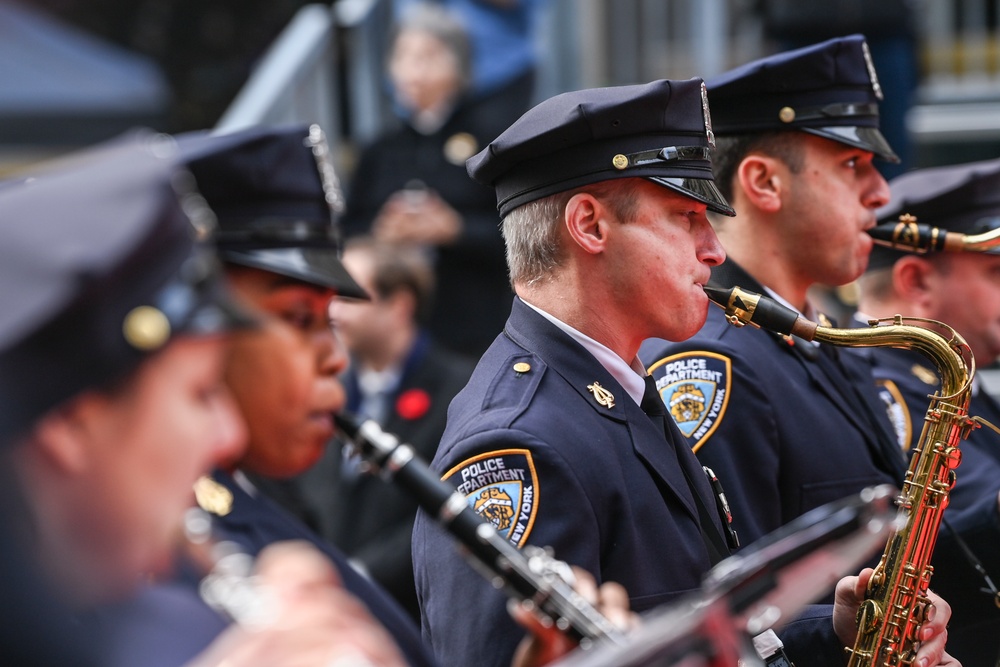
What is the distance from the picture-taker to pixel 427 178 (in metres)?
6.93

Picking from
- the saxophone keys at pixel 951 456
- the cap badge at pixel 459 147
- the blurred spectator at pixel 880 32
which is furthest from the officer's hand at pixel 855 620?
the blurred spectator at pixel 880 32

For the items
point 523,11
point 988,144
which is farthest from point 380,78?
point 988,144

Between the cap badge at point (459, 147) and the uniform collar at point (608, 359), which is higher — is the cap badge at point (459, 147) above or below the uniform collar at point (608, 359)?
below

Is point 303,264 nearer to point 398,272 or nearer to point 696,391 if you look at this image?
point 696,391

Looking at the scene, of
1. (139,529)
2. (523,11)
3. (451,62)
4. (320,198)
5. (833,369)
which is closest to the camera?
(139,529)

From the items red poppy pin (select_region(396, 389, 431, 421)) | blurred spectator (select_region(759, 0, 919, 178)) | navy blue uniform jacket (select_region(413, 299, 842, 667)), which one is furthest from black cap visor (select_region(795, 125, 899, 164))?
blurred spectator (select_region(759, 0, 919, 178))

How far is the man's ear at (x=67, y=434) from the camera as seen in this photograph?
1639 mm

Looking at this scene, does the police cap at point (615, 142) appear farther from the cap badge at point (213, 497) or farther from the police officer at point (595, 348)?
the cap badge at point (213, 497)

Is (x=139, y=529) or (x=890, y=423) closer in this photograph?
(x=139, y=529)

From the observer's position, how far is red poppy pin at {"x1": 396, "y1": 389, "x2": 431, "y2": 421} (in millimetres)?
6098

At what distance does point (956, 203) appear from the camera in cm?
466

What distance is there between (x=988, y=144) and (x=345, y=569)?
7.16m

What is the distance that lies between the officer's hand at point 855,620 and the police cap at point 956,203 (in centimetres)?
162

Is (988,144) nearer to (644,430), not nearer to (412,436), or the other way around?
(412,436)
